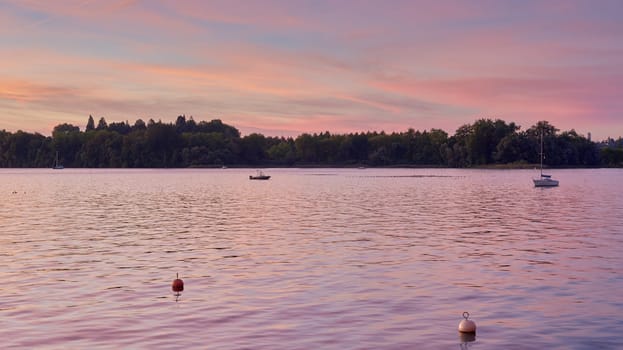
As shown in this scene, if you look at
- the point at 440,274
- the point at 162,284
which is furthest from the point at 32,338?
the point at 440,274

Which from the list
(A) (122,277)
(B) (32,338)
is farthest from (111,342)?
(A) (122,277)

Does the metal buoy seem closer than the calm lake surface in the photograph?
Yes

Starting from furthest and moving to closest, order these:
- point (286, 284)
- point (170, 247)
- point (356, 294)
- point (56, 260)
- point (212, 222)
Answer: point (212, 222) < point (170, 247) < point (56, 260) < point (286, 284) < point (356, 294)

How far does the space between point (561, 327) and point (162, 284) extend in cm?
1765

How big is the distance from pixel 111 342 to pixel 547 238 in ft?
132

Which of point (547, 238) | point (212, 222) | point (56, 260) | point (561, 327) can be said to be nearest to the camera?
point (561, 327)

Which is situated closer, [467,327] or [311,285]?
[467,327]

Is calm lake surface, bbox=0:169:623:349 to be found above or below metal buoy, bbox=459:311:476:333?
below

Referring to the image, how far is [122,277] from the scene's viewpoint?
36.8 meters

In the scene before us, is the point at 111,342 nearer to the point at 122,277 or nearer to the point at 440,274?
the point at 122,277

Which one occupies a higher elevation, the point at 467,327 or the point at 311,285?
the point at 467,327

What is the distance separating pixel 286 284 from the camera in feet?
114

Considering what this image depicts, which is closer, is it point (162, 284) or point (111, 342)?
point (111, 342)

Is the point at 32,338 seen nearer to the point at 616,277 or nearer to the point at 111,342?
the point at 111,342
